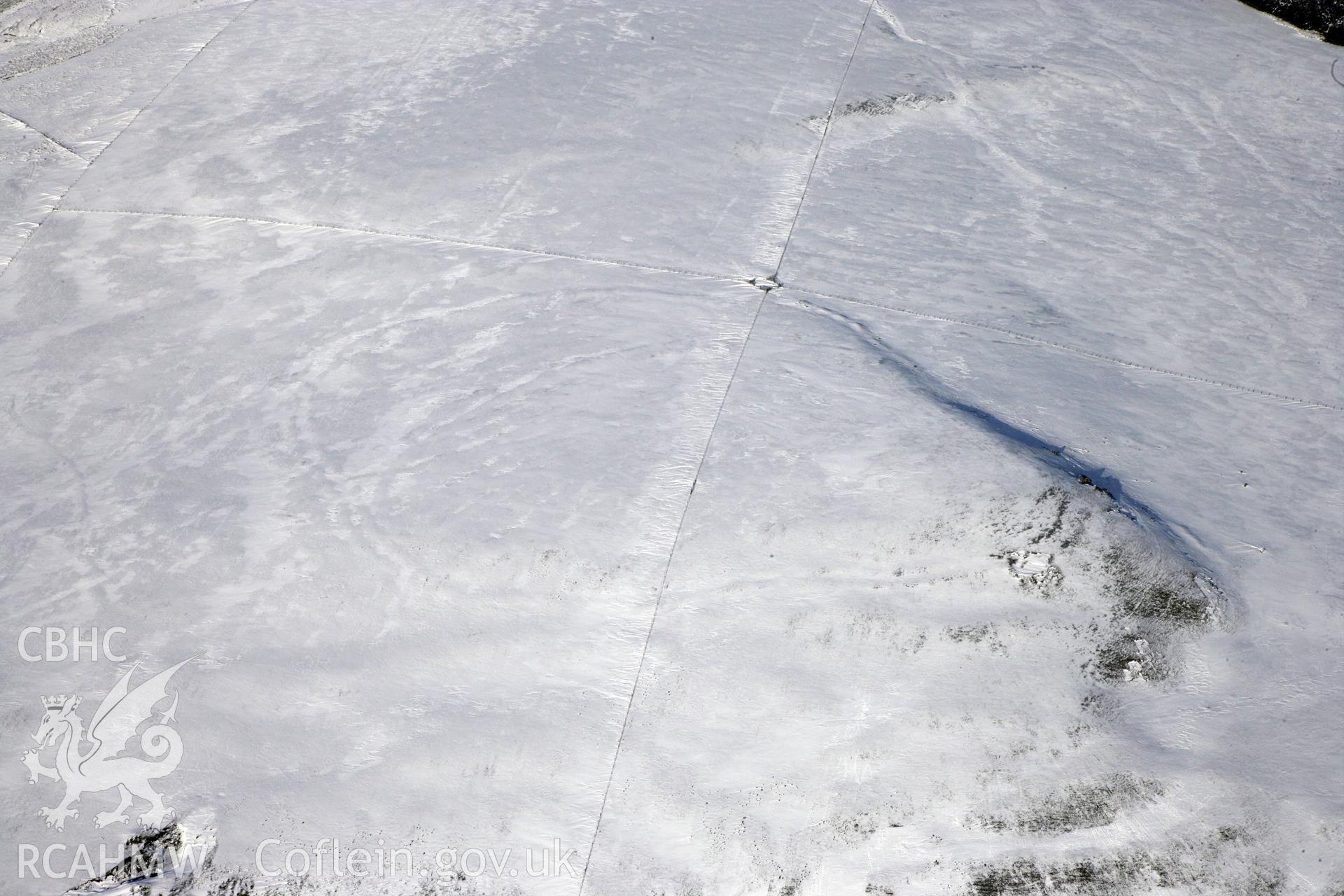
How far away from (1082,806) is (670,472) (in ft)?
3.20

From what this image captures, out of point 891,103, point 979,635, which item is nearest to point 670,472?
point 979,635

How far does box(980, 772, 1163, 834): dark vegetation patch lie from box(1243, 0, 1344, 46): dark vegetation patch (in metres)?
3.10

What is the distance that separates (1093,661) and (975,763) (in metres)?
0.31

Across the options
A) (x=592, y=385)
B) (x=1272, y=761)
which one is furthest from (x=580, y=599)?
(x=1272, y=761)

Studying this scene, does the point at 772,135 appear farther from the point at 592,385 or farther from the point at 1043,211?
the point at 592,385

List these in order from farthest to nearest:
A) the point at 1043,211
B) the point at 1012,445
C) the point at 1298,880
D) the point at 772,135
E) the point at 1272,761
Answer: the point at 772,135
the point at 1043,211
the point at 1012,445
the point at 1272,761
the point at 1298,880

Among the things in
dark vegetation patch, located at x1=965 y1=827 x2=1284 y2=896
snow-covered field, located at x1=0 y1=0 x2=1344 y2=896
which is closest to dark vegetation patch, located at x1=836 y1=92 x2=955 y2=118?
snow-covered field, located at x1=0 y1=0 x2=1344 y2=896

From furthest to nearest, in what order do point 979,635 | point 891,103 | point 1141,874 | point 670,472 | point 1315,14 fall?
1. point 1315,14
2. point 891,103
3. point 670,472
4. point 979,635
5. point 1141,874

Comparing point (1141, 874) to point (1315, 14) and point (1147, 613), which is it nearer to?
point (1147, 613)

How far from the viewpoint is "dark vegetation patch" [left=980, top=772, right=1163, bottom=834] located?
1.52 metres

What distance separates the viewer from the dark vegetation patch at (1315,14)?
3229 mm

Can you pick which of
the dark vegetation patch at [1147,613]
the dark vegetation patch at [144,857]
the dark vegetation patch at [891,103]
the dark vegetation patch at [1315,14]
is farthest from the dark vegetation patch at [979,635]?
the dark vegetation patch at [1315,14]

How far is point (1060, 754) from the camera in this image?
5.18 feet

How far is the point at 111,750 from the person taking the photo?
158 cm
